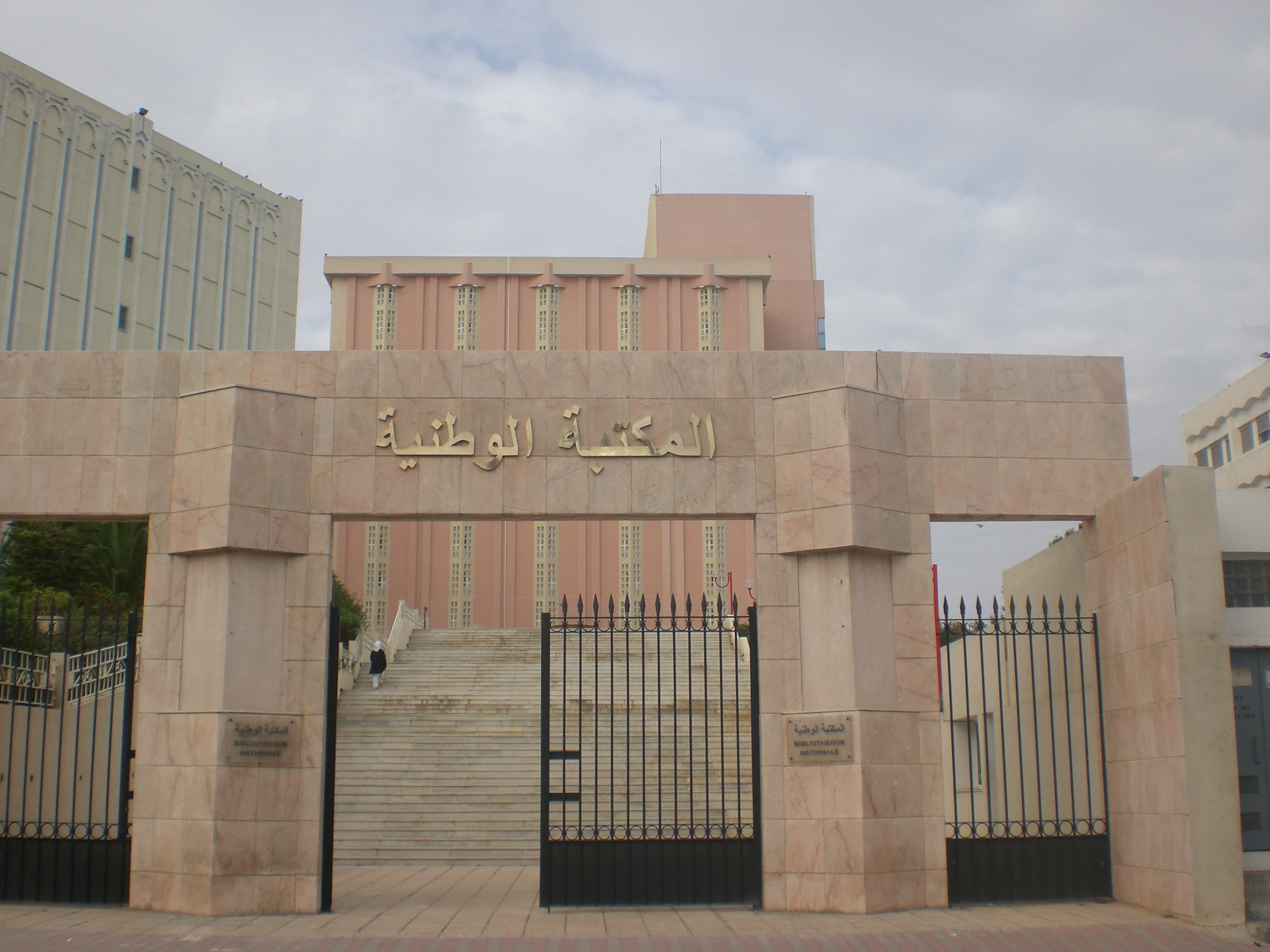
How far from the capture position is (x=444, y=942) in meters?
8.88

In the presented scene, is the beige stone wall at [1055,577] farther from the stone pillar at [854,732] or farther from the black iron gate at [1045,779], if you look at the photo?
the stone pillar at [854,732]

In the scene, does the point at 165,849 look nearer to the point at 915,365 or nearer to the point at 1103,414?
the point at 915,365

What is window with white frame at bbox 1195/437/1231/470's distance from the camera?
97.3ft

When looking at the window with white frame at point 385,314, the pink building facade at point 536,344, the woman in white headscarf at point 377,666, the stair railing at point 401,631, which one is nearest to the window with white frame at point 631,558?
the pink building facade at point 536,344

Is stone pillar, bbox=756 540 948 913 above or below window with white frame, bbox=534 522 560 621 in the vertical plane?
below

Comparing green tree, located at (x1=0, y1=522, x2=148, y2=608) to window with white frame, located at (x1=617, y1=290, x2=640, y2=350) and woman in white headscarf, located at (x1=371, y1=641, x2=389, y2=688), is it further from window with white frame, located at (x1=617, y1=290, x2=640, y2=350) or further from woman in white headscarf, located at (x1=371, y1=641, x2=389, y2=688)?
window with white frame, located at (x1=617, y1=290, x2=640, y2=350)

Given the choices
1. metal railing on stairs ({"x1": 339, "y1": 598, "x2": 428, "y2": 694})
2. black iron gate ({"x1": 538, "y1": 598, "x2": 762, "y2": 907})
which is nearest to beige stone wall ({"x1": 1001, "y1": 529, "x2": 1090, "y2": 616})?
black iron gate ({"x1": 538, "y1": 598, "x2": 762, "y2": 907})

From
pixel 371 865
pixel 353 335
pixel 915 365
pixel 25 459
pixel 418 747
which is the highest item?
pixel 353 335

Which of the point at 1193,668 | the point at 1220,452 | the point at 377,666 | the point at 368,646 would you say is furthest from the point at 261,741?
the point at 1220,452

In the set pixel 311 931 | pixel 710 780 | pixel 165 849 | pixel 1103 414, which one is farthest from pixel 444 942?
pixel 710 780

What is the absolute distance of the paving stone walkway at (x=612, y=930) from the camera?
8789 millimetres

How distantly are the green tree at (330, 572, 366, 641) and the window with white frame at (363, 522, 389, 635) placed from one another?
0.53 metres

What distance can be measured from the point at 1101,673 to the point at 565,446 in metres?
5.47

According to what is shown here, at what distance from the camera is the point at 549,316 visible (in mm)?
37844
